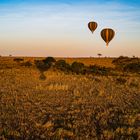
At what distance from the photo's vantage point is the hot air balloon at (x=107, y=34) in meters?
49.3

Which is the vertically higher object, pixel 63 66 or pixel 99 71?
pixel 63 66

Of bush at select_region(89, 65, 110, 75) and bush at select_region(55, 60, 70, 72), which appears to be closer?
bush at select_region(89, 65, 110, 75)

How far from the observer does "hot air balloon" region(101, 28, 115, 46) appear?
162 ft

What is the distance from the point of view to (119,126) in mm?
13453

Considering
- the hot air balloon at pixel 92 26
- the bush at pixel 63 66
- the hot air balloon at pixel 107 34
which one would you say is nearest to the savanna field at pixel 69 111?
the bush at pixel 63 66

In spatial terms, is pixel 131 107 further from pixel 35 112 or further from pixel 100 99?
pixel 35 112

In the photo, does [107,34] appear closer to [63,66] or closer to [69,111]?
[63,66]

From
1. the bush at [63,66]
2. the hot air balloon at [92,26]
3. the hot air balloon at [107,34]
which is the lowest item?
the bush at [63,66]

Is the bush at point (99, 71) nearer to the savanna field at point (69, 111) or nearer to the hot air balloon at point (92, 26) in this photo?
the savanna field at point (69, 111)

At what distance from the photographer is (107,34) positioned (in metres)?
49.5

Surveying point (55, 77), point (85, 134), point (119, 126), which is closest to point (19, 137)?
point (85, 134)

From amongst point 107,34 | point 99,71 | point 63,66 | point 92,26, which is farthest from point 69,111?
point 92,26

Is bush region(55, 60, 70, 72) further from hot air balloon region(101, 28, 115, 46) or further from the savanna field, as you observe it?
the savanna field

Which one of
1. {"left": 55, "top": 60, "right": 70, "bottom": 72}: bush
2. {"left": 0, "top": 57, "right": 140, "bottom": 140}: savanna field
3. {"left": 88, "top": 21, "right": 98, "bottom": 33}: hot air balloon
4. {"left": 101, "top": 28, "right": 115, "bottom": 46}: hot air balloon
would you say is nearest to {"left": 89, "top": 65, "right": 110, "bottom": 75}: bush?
{"left": 55, "top": 60, "right": 70, "bottom": 72}: bush
